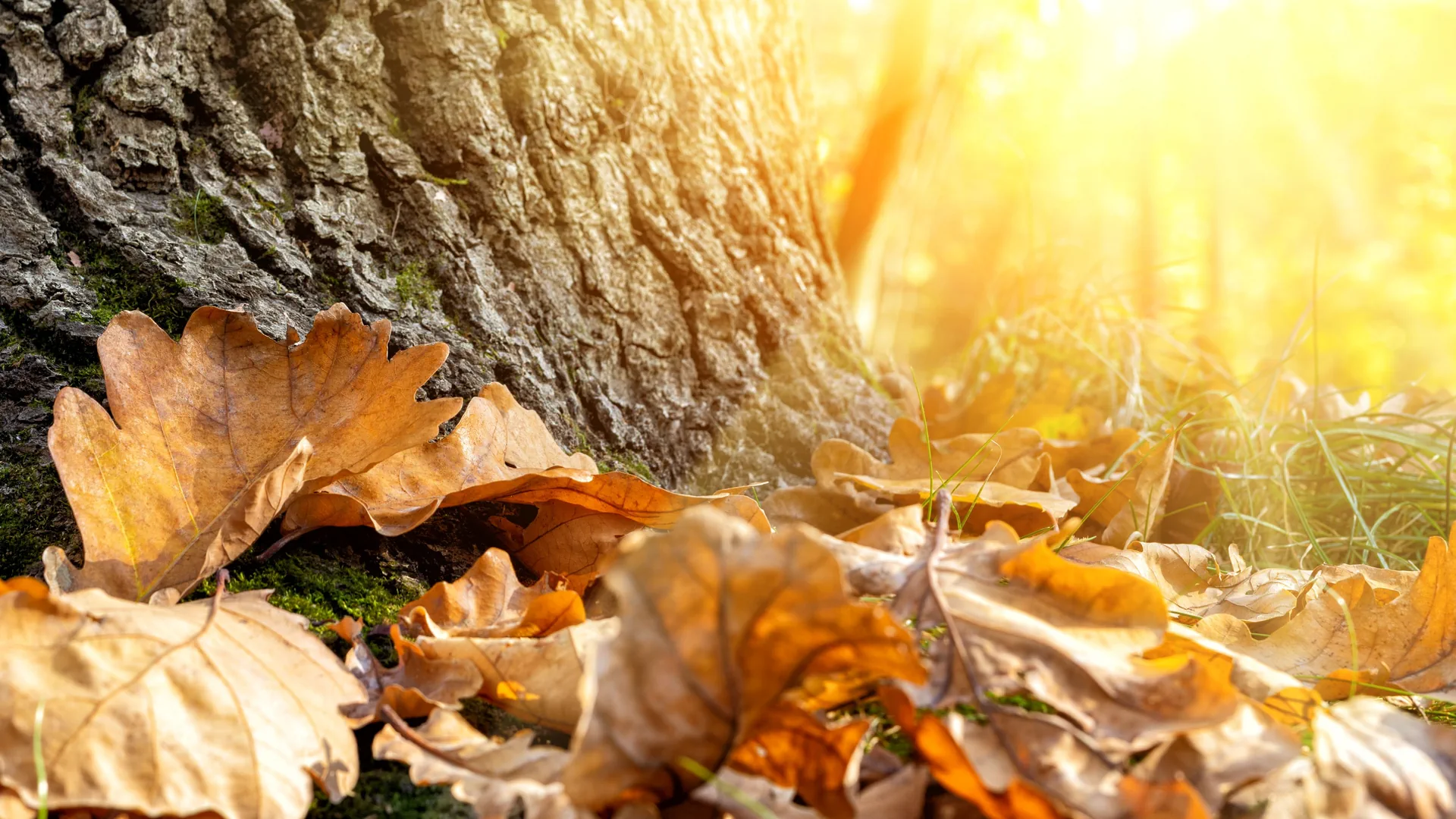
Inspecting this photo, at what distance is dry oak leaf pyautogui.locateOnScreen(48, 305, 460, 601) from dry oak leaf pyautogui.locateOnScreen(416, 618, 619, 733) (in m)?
0.31

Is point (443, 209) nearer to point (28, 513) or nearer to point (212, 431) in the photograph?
point (212, 431)

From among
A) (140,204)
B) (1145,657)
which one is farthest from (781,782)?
(140,204)

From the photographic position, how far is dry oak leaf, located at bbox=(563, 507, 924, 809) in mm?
596

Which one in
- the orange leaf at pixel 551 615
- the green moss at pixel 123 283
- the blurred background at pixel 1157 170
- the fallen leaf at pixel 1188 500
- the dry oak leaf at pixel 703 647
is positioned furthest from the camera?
the blurred background at pixel 1157 170

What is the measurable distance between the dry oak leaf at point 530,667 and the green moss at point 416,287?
678mm

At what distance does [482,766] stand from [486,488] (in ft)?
1.44

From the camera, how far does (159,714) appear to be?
68 centimetres

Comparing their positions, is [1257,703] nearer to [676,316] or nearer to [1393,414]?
[676,316]

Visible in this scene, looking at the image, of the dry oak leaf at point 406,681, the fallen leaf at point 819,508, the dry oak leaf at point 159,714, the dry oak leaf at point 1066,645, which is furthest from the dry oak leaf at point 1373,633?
the dry oak leaf at point 159,714

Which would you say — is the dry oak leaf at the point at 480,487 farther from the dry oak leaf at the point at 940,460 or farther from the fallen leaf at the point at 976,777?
the fallen leaf at the point at 976,777

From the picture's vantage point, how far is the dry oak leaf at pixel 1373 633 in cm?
101

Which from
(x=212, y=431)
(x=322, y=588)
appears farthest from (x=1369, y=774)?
(x=212, y=431)

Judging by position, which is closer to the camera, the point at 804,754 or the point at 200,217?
the point at 804,754

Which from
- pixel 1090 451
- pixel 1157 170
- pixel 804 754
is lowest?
pixel 1157 170
